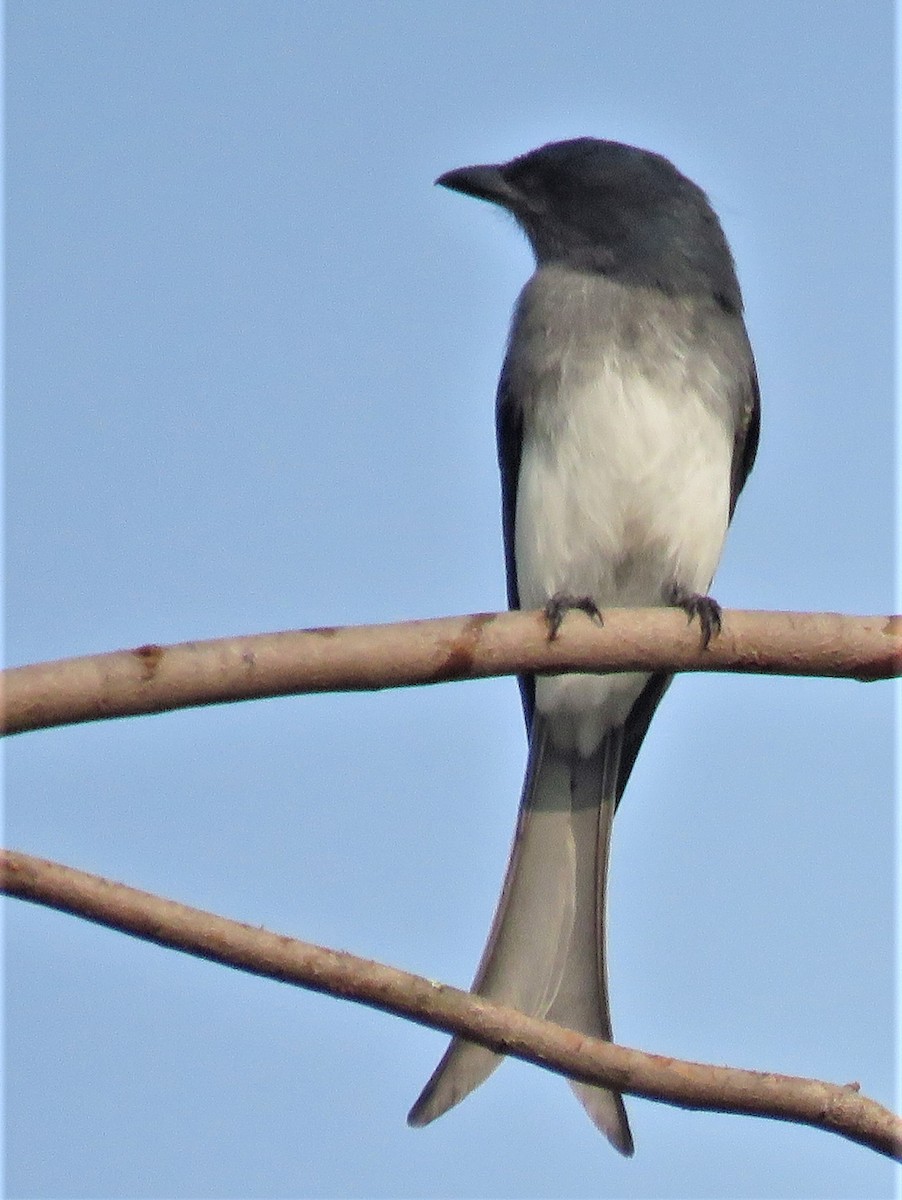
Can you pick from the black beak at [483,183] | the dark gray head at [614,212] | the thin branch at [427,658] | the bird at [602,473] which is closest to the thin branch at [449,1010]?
the thin branch at [427,658]

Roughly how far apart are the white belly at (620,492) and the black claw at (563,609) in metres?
0.62

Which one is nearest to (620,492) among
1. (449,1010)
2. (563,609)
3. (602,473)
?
(602,473)

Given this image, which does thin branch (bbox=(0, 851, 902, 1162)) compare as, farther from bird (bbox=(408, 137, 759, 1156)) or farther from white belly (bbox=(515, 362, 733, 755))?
white belly (bbox=(515, 362, 733, 755))

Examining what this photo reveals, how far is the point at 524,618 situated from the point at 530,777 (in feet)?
6.47

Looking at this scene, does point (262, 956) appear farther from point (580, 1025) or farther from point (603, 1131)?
point (580, 1025)

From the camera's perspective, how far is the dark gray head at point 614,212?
5.83 metres

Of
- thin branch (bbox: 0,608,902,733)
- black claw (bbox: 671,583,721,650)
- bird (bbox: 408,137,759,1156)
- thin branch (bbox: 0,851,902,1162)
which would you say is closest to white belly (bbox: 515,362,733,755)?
bird (bbox: 408,137,759,1156)

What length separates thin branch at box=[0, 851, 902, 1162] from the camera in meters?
2.96

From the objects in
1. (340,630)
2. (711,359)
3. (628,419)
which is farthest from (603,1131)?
(711,359)

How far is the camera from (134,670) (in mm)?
3080

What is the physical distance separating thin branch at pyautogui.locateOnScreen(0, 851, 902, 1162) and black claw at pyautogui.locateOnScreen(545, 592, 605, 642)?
0.81m

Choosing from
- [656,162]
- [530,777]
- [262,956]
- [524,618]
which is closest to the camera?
[262,956]

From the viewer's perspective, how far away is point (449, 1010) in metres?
3.17

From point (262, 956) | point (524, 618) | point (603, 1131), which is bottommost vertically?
point (603, 1131)
